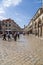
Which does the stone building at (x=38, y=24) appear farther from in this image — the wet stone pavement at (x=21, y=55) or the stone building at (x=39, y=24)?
the wet stone pavement at (x=21, y=55)

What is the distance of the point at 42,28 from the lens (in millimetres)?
54812

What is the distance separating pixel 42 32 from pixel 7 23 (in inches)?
3055

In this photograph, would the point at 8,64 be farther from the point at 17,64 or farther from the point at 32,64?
the point at 32,64

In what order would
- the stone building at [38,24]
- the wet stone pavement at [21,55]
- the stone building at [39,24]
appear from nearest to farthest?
the wet stone pavement at [21,55]
the stone building at [39,24]
the stone building at [38,24]

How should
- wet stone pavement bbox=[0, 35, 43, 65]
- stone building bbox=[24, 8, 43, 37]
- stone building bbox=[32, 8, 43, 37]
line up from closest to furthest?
wet stone pavement bbox=[0, 35, 43, 65], stone building bbox=[32, 8, 43, 37], stone building bbox=[24, 8, 43, 37]

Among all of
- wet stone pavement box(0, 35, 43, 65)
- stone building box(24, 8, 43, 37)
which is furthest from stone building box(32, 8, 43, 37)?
wet stone pavement box(0, 35, 43, 65)

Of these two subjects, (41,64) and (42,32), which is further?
(42,32)

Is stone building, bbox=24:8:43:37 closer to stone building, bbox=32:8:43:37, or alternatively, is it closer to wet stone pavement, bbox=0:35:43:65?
stone building, bbox=32:8:43:37

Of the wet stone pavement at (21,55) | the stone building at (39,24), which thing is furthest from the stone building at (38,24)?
the wet stone pavement at (21,55)

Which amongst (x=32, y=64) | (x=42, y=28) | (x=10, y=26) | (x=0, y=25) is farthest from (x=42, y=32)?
(x=10, y=26)

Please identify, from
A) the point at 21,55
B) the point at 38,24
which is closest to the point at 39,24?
the point at 38,24

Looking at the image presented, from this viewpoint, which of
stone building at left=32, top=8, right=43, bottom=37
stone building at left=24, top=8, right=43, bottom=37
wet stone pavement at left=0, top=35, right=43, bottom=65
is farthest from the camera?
stone building at left=24, top=8, right=43, bottom=37

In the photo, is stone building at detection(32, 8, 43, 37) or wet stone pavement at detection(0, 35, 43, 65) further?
stone building at detection(32, 8, 43, 37)

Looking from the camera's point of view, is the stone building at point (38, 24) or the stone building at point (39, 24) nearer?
the stone building at point (39, 24)
